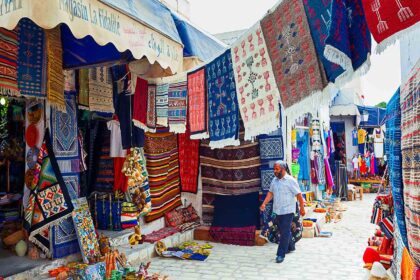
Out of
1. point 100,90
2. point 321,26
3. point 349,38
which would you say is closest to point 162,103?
point 100,90

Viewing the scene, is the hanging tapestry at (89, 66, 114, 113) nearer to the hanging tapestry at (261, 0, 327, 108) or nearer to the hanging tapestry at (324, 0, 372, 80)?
the hanging tapestry at (261, 0, 327, 108)

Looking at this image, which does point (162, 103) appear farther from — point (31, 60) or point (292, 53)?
point (292, 53)

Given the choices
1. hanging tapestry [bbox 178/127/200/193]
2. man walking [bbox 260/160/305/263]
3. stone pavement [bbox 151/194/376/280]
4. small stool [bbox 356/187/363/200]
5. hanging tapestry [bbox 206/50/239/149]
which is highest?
hanging tapestry [bbox 206/50/239/149]

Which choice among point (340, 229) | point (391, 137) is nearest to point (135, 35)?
point (391, 137)

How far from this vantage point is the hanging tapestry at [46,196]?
5348 millimetres

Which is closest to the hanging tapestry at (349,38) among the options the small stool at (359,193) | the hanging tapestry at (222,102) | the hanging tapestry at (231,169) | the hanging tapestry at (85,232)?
the hanging tapestry at (222,102)

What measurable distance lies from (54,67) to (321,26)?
3257mm

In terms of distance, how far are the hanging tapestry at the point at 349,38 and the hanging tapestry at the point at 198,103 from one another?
2473mm

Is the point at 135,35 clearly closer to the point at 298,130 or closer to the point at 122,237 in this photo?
the point at 122,237

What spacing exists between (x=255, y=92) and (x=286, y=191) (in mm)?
3009

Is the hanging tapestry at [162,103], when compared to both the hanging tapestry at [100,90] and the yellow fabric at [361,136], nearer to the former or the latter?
the hanging tapestry at [100,90]

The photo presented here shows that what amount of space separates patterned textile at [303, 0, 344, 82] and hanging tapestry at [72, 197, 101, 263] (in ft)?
14.1

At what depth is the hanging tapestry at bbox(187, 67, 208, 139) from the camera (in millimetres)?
4871

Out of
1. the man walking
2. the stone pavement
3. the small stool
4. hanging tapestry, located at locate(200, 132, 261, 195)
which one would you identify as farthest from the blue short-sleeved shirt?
the small stool
